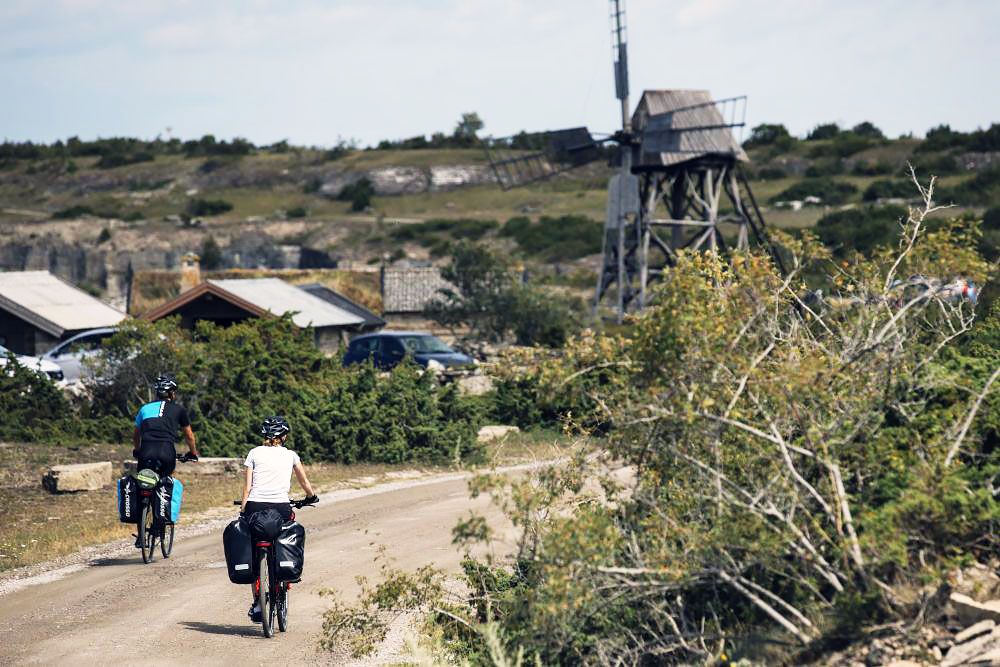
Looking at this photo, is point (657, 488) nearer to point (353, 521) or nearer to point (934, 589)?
point (934, 589)

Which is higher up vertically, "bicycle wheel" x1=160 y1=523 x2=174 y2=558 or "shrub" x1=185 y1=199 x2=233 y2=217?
"shrub" x1=185 y1=199 x2=233 y2=217

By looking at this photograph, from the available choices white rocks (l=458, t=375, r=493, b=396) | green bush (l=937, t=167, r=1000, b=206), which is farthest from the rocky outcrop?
white rocks (l=458, t=375, r=493, b=396)

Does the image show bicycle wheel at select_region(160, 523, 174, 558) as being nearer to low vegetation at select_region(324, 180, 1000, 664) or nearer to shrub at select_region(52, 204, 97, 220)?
Result: low vegetation at select_region(324, 180, 1000, 664)

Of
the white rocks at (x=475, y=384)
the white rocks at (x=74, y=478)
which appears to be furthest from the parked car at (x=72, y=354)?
the white rocks at (x=74, y=478)

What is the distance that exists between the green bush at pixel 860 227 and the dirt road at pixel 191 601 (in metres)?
46.2

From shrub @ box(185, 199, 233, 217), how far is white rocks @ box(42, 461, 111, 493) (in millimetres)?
84134

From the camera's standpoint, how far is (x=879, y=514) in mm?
8578

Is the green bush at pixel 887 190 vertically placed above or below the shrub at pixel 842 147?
below

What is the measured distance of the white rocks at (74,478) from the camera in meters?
19.2

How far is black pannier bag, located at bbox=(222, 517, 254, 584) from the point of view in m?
10.9

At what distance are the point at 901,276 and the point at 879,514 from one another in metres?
2.83

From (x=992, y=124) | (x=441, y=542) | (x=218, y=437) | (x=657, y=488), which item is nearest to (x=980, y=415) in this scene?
(x=657, y=488)

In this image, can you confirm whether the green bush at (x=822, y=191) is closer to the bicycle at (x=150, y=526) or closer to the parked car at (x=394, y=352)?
the parked car at (x=394, y=352)

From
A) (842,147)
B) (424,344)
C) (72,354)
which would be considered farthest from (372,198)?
(72,354)
